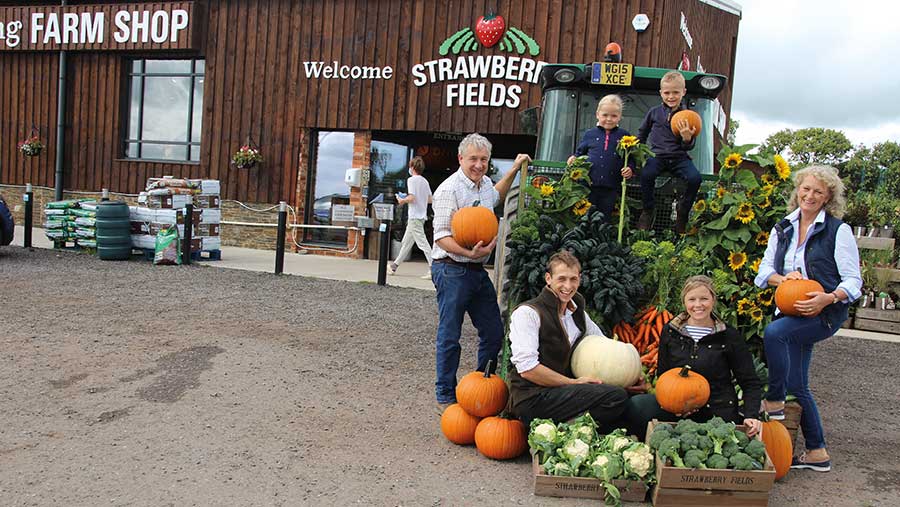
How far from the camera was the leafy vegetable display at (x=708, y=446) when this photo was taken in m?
3.85

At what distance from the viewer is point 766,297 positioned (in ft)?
17.5

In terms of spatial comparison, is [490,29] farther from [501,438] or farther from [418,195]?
[501,438]

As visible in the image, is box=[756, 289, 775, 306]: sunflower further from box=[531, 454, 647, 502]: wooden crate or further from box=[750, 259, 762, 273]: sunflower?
box=[531, 454, 647, 502]: wooden crate

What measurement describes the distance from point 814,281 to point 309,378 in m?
3.70

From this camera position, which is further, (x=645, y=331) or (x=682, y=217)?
(x=682, y=217)

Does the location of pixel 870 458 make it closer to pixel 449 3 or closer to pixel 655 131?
pixel 655 131

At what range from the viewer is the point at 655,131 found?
5.97 metres

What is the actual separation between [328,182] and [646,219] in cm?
1016

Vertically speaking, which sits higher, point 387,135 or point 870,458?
point 387,135

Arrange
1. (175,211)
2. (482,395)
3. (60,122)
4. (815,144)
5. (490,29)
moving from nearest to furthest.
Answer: (482,395) → (175,211) → (490,29) → (60,122) → (815,144)

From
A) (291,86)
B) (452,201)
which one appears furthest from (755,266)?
(291,86)

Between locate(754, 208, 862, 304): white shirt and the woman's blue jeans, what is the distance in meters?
0.25

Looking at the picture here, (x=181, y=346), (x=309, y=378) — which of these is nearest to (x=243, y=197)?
(x=181, y=346)

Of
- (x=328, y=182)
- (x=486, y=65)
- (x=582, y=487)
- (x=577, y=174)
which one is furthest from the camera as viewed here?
(x=328, y=182)
